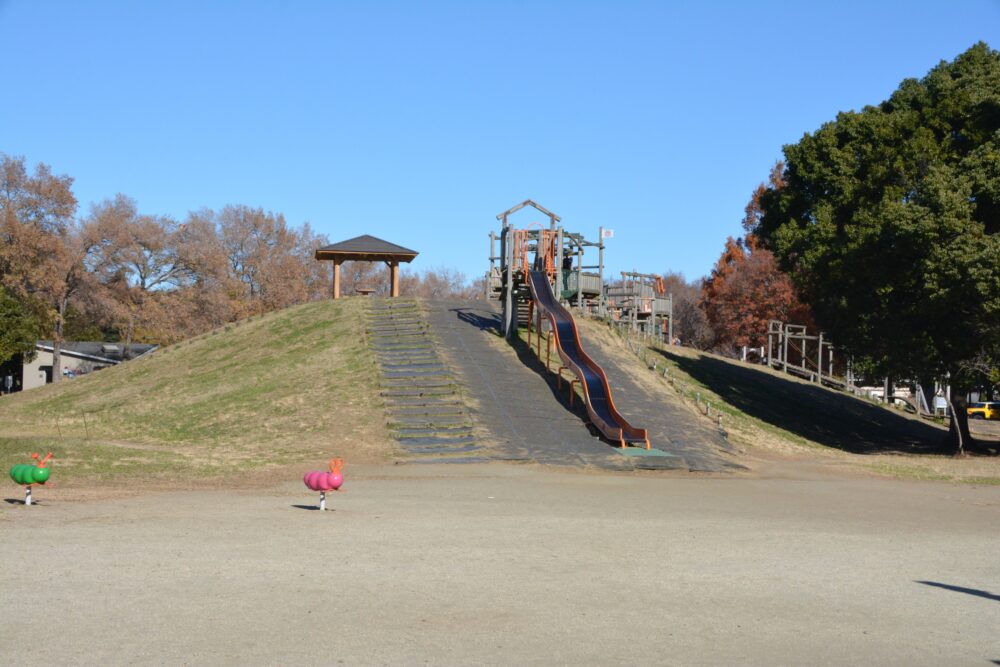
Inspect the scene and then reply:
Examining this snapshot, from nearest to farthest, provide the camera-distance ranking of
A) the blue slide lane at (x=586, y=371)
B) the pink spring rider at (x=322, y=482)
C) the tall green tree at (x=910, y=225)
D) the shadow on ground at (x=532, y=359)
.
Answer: the pink spring rider at (x=322, y=482), the blue slide lane at (x=586, y=371), the tall green tree at (x=910, y=225), the shadow on ground at (x=532, y=359)

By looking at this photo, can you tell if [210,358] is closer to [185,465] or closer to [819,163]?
[185,465]

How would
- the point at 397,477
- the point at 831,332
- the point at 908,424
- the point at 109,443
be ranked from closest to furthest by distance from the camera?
the point at 397,477
the point at 109,443
the point at 831,332
the point at 908,424

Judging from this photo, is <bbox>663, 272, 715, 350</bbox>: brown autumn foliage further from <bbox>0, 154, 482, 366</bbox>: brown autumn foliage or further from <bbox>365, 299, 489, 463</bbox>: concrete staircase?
<bbox>365, 299, 489, 463</bbox>: concrete staircase

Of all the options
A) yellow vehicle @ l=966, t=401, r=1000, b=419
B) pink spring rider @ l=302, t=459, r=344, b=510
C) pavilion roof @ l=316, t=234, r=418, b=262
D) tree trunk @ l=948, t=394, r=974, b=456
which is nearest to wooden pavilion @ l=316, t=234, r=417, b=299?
pavilion roof @ l=316, t=234, r=418, b=262

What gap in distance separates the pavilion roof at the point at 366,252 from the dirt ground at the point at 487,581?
90.2ft

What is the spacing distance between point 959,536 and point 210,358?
93.4ft

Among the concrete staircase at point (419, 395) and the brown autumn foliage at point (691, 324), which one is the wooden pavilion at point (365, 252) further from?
the brown autumn foliage at point (691, 324)

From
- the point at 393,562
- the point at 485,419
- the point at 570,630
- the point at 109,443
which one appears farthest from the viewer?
the point at 485,419

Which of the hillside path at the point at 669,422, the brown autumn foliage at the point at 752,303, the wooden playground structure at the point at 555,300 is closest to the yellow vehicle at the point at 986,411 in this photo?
the brown autumn foliage at the point at 752,303

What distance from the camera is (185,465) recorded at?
2023cm

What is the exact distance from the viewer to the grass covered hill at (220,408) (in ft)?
70.2

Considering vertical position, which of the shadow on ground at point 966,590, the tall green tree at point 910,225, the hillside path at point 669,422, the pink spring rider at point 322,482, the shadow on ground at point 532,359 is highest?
the tall green tree at point 910,225

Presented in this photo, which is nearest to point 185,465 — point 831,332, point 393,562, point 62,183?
point 393,562

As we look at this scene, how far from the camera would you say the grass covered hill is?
21.4 m
